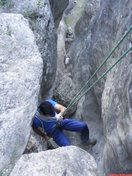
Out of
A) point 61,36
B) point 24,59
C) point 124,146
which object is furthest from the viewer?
point 61,36

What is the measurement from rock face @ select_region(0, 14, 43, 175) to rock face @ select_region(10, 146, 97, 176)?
→ 353mm

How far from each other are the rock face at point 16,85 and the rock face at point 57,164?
0.35m

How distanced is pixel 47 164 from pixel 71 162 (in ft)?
0.98

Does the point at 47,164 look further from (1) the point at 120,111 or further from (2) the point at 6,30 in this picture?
(2) the point at 6,30

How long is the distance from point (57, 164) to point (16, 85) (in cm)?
154

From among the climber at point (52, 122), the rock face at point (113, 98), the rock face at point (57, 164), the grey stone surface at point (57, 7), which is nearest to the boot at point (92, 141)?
the rock face at point (113, 98)

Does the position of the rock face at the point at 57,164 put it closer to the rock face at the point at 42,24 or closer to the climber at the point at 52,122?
the climber at the point at 52,122

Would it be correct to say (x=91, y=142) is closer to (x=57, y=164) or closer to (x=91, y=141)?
(x=91, y=141)

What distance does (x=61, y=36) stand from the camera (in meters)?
11.2

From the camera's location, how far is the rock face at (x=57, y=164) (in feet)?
11.1

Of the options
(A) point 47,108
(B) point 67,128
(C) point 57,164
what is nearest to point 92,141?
(B) point 67,128

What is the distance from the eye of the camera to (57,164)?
345 centimetres

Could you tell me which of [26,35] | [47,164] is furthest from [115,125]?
[26,35]

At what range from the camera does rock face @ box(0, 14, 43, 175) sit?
13.0ft
